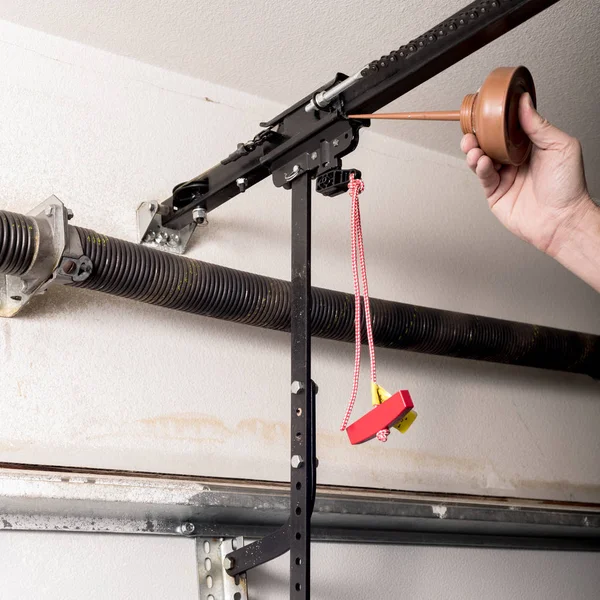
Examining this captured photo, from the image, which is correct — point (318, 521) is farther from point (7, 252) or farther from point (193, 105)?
point (193, 105)

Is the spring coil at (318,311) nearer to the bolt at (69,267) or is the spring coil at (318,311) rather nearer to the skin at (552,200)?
the bolt at (69,267)

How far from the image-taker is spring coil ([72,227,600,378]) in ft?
4.52

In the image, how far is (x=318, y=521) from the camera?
61.1 inches

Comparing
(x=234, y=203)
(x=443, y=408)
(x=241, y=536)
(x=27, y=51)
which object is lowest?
(x=241, y=536)

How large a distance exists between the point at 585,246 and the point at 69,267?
2.77 ft

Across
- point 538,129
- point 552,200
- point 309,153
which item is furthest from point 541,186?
point 309,153

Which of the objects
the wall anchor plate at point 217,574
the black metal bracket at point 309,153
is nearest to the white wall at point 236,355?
the wall anchor plate at point 217,574

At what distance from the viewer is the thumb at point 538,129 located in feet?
3.68

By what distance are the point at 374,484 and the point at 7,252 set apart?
913 millimetres

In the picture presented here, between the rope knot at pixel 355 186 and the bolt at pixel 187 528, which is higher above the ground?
the rope knot at pixel 355 186

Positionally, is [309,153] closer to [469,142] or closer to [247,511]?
[469,142]

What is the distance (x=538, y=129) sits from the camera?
115cm

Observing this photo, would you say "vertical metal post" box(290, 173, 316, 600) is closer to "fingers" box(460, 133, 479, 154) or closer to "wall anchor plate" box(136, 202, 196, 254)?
"fingers" box(460, 133, 479, 154)

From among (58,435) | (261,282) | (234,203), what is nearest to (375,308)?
(261,282)
